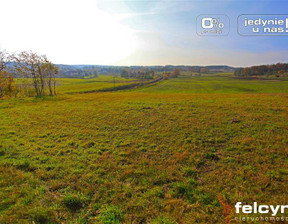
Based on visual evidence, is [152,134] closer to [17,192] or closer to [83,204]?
[83,204]

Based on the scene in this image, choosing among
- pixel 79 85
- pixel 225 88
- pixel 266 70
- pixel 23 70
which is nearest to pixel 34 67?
pixel 23 70

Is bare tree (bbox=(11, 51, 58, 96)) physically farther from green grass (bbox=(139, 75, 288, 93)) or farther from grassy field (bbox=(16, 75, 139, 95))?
green grass (bbox=(139, 75, 288, 93))

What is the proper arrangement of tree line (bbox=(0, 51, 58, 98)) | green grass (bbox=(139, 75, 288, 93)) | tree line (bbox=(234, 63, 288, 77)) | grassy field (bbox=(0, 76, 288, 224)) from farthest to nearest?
1. tree line (bbox=(234, 63, 288, 77))
2. green grass (bbox=(139, 75, 288, 93))
3. tree line (bbox=(0, 51, 58, 98))
4. grassy field (bbox=(0, 76, 288, 224))

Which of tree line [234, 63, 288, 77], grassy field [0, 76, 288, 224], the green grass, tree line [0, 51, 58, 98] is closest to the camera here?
grassy field [0, 76, 288, 224]

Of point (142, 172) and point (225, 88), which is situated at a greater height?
point (225, 88)

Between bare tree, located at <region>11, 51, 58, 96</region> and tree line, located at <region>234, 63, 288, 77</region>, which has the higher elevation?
tree line, located at <region>234, 63, 288, 77</region>

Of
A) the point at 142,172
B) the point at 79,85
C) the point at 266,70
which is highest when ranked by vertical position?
the point at 266,70

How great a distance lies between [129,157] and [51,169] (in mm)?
3558

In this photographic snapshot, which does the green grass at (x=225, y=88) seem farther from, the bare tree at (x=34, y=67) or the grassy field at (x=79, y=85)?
the bare tree at (x=34, y=67)

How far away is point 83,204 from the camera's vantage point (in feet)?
14.6

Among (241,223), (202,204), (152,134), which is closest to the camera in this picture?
(241,223)

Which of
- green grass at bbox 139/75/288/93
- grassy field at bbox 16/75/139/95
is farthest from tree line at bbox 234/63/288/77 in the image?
grassy field at bbox 16/75/139/95

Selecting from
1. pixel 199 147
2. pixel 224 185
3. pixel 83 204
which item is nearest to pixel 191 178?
pixel 224 185

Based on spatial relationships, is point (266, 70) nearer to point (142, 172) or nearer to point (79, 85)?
point (79, 85)
